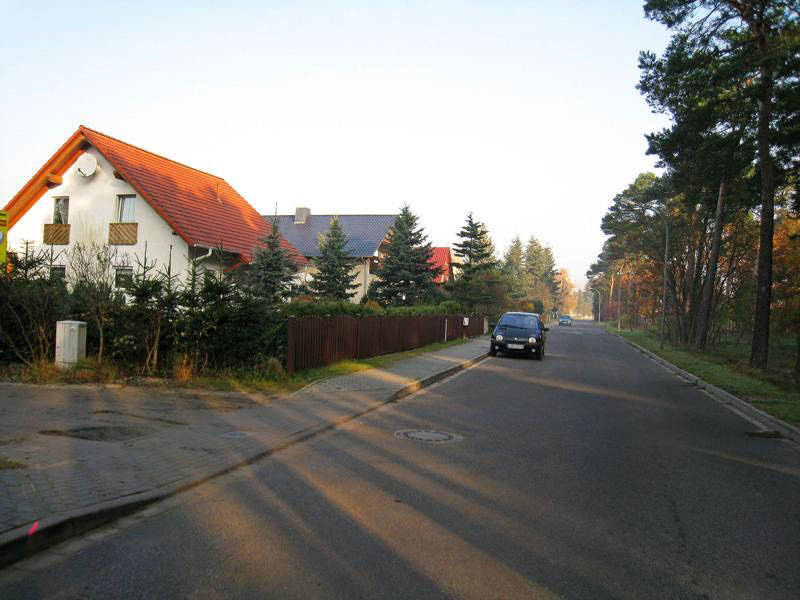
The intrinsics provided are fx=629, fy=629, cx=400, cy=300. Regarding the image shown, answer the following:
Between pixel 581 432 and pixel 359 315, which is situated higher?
pixel 359 315

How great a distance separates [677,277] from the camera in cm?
4462

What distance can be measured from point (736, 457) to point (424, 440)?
3.91m

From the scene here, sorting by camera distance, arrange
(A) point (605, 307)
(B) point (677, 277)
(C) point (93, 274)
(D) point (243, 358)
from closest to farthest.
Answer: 1. (D) point (243, 358)
2. (C) point (93, 274)
3. (B) point (677, 277)
4. (A) point (605, 307)

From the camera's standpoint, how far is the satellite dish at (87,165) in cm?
2372

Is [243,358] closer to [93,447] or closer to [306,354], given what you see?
[306,354]

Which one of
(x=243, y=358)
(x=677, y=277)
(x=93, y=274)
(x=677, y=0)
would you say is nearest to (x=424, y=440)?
(x=243, y=358)

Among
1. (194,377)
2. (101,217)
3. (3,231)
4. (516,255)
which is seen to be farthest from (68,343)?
(516,255)

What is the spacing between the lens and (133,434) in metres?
7.51

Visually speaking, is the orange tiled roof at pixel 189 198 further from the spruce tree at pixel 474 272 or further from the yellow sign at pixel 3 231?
the spruce tree at pixel 474 272

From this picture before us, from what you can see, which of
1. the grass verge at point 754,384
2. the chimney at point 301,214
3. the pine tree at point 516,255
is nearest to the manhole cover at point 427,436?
the grass verge at point 754,384

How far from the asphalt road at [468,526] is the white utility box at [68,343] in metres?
6.52

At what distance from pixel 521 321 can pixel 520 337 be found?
60.7 inches

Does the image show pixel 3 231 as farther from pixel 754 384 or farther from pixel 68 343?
pixel 754 384

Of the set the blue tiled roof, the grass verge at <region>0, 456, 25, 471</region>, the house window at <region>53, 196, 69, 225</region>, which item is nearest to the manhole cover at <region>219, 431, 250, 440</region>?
the grass verge at <region>0, 456, 25, 471</region>
